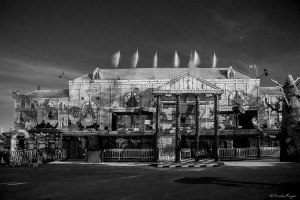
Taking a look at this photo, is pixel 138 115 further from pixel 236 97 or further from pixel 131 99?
pixel 236 97

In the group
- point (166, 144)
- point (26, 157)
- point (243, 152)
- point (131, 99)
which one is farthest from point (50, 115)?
point (243, 152)

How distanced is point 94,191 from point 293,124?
21.8m

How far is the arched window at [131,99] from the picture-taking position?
60.5 metres

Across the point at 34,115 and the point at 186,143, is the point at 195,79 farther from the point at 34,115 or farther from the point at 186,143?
the point at 34,115

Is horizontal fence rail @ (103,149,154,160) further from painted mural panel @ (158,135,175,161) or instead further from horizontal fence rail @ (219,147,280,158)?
horizontal fence rail @ (219,147,280,158)

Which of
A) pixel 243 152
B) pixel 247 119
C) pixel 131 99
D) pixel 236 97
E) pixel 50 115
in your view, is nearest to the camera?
pixel 243 152

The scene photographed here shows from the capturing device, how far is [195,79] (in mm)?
27156

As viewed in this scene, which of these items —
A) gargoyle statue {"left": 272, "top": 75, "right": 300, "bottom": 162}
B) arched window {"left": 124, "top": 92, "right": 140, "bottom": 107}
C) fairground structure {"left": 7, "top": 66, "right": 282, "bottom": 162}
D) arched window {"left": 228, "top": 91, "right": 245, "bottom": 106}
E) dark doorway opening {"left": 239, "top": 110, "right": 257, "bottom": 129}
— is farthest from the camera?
arched window {"left": 124, "top": 92, "right": 140, "bottom": 107}

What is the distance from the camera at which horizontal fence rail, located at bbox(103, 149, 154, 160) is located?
101 feet

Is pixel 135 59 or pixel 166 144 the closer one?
pixel 166 144

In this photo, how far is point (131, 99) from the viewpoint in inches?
2397

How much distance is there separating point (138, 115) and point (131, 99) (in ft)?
27.9

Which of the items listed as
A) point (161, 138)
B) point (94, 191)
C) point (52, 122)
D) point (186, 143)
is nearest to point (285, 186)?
point (94, 191)

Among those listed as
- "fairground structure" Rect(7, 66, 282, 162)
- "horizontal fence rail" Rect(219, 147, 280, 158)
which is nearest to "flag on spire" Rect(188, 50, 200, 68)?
"fairground structure" Rect(7, 66, 282, 162)
